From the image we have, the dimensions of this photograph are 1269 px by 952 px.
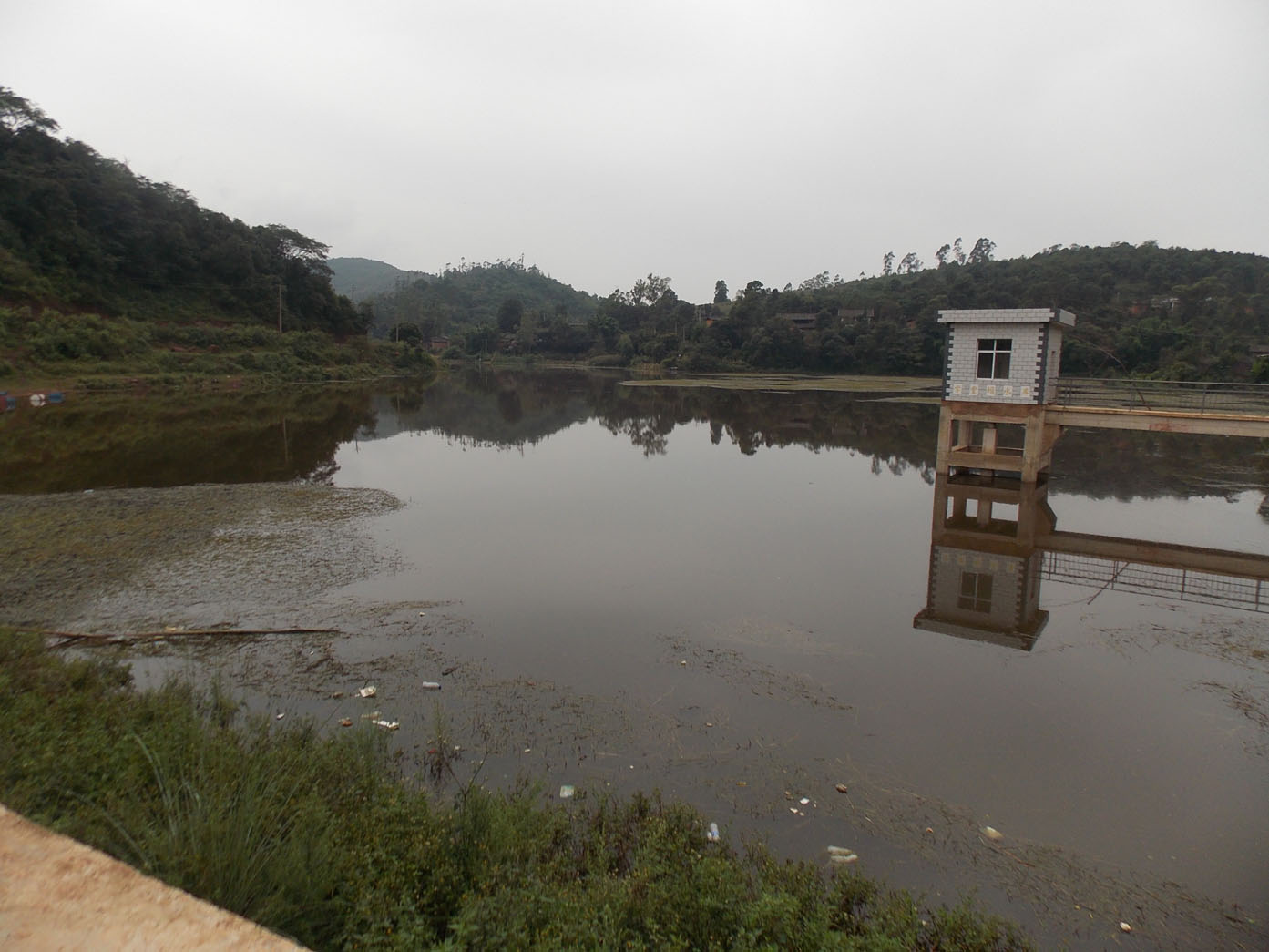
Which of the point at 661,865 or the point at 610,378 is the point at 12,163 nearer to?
the point at 610,378

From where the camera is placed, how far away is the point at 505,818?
4.64 metres

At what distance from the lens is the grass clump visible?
364cm

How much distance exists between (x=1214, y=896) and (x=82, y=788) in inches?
272

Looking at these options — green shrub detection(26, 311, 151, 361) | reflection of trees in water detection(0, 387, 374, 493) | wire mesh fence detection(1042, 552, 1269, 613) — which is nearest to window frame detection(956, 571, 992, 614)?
wire mesh fence detection(1042, 552, 1269, 613)

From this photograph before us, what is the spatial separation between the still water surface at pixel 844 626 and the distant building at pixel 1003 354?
98.6 inches

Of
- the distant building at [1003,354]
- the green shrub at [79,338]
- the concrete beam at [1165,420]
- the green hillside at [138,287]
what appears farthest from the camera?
the green hillside at [138,287]

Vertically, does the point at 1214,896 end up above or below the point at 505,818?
below

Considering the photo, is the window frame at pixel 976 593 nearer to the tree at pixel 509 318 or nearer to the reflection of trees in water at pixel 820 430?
the reflection of trees in water at pixel 820 430

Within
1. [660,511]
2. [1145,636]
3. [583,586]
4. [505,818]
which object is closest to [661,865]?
[505,818]

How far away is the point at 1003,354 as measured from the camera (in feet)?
56.6

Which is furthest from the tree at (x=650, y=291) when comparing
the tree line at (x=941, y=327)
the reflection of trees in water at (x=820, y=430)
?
the reflection of trees in water at (x=820, y=430)

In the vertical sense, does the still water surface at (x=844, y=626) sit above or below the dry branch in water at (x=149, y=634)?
below

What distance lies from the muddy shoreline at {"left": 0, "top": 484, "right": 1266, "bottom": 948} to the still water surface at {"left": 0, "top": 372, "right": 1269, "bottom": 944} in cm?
8

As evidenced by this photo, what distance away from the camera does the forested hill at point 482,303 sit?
347ft
